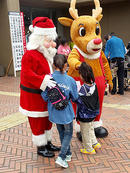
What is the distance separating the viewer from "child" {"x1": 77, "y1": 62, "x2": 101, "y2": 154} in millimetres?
3061

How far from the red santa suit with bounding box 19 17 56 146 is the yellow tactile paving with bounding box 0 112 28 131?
171 centimetres

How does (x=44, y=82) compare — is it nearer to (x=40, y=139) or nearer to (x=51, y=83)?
(x=51, y=83)

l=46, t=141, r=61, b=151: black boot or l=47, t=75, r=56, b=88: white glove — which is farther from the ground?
l=47, t=75, r=56, b=88: white glove

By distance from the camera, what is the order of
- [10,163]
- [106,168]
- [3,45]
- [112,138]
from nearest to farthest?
[106,168] < [10,163] < [112,138] < [3,45]

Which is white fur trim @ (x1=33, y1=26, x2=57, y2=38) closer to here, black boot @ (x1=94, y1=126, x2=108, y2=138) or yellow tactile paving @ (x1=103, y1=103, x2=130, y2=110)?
black boot @ (x1=94, y1=126, x2=108, y2=138)

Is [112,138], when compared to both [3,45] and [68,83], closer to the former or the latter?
[68,83]

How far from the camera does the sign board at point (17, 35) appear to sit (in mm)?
A: 10594

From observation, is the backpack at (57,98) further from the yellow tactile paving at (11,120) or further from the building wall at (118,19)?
the building wall at (118,19)

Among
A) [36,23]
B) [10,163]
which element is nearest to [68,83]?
[36,23]

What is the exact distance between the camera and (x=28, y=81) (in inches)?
117

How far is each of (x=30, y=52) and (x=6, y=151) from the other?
1794mm

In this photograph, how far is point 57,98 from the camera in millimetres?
2744

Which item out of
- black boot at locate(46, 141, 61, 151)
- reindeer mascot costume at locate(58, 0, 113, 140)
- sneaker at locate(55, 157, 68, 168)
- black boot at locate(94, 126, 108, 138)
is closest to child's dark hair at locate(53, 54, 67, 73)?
reindeer mascot costume at locate(58, 0, 113, 140)

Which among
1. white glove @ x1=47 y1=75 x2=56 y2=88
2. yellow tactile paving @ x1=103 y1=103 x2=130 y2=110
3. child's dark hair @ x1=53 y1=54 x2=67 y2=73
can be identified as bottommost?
yellow tactile paving @ x1=103 y1=103 x2=130 y2=110
